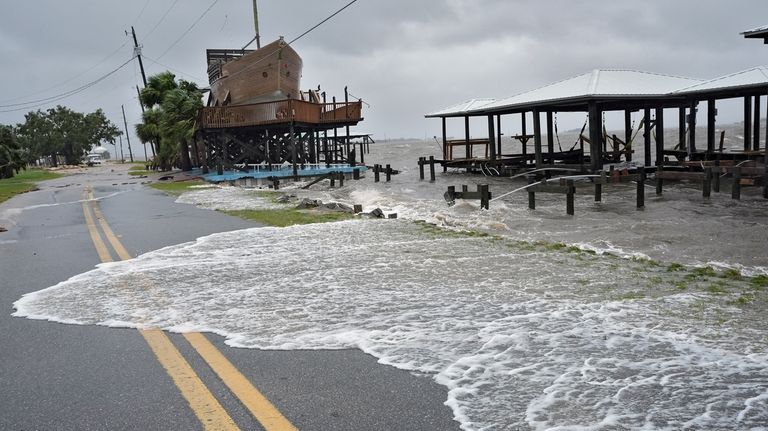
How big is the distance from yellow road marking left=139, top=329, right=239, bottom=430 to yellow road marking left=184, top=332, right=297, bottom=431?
0.48 ft

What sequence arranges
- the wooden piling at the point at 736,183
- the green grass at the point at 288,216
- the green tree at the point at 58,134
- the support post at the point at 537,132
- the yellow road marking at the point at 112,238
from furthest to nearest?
the green tree at the point at 58,134 → the support post at the point at 537,132 → the wooden piling at the point at 736,183 → the green grass at the point at 288,216 → the yellow road marking at the point at 112,238

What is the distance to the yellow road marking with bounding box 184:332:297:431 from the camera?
3490 millimetres

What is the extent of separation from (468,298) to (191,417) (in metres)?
3.33

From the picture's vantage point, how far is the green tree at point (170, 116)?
43.1 metres


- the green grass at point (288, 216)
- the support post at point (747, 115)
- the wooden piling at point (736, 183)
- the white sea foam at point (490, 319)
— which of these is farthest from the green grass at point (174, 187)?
the support post at point (747, 115)

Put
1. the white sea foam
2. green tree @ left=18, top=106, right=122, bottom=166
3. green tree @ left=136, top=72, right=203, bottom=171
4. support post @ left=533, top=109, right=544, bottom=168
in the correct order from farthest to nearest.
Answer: green tree @ left=18, top=106, right=122, bottom=166 < green tree @ left=136, top=72, right=203, bottom=171 < support post @ left=533, top=109, right=544, bottom=168 < the white sea foam

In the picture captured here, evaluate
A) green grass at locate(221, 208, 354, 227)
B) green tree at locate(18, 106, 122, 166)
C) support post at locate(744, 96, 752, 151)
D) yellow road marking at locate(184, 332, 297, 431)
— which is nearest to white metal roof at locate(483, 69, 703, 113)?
support post at locate(744, 96, 752, 151)

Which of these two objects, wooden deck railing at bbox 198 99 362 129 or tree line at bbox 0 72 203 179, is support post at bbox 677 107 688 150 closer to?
wooden deck railing at bbox 198 99 362 129

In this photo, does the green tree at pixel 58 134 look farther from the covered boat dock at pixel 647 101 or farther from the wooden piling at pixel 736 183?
the wooden piling at pixel 736 183

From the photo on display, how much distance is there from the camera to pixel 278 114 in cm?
3616

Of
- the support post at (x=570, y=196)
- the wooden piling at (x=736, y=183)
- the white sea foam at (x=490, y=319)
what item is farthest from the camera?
the wooden piling at (x=736, y=183)

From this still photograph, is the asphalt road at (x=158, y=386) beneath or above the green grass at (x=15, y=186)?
beneath

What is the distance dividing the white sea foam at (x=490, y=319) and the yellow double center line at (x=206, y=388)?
0.28m

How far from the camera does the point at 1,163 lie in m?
53.1
